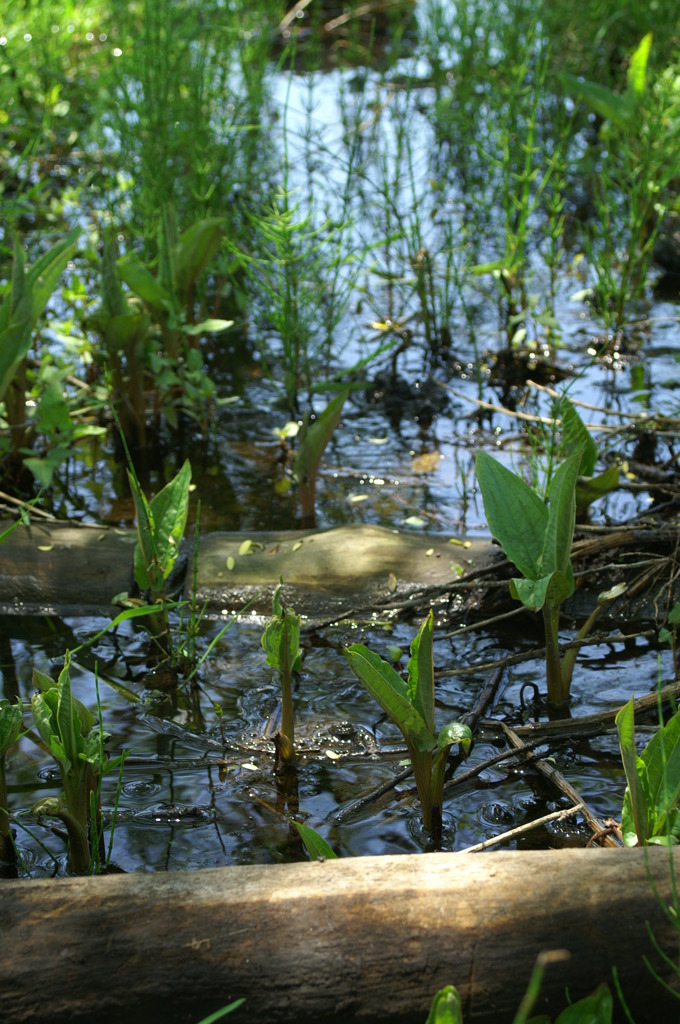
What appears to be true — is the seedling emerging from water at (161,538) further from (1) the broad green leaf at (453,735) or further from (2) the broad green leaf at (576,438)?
(2) the broad green leaf at (576,438)

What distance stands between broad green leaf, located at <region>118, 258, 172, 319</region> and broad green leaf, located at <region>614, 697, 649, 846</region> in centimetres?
214

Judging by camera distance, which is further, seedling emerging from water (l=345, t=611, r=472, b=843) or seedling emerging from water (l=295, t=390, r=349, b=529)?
seedling emerging from water (l=295, t=390, r=349, b=529)

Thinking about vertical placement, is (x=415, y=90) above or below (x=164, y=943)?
above

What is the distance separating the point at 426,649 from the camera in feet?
5.03

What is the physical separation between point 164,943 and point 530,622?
1376mm

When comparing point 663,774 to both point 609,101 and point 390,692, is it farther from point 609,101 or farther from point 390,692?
point 609,101

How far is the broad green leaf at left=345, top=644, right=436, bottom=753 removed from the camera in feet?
5.04

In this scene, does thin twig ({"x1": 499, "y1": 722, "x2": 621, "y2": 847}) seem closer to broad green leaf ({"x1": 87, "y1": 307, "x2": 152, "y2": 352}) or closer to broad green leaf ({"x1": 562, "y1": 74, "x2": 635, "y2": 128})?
broad green leaf ({"x1": 87, "y1": 307, "x2": 152, "y2": 352})

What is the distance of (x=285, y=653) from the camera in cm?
180

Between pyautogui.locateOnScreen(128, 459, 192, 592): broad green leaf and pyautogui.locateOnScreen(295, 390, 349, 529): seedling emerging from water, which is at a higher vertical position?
pyautogui.locateOnScreen(295, 390, 349, 529): seedling emerging from water

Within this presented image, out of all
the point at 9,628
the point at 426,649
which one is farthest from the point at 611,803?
the point at 9,628

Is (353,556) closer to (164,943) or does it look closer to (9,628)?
(9,628)

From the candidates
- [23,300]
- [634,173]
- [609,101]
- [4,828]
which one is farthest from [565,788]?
[609,101]

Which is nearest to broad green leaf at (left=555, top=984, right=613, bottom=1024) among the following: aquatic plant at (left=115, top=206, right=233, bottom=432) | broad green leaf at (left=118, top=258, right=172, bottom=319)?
aquatic plant at (left=115, top=206, right=233, bottom=432)
